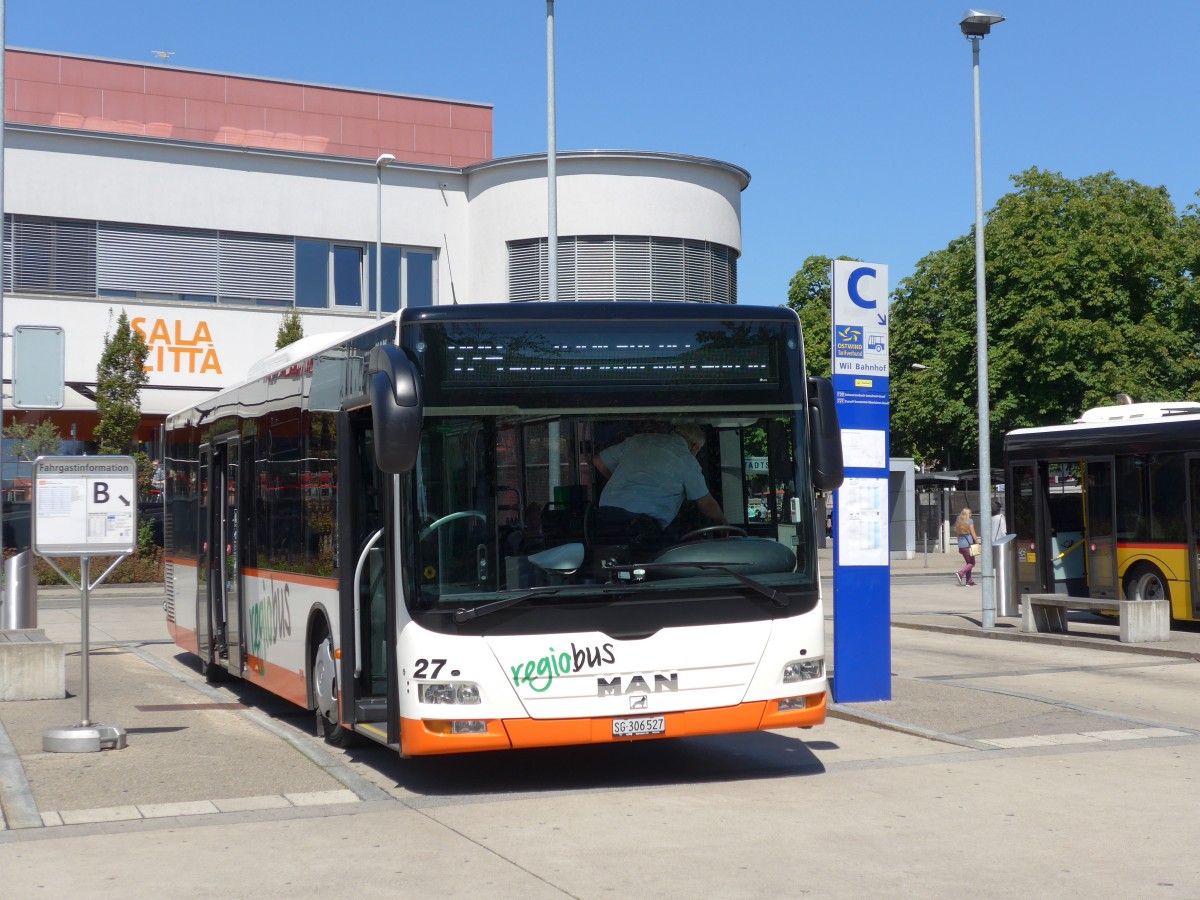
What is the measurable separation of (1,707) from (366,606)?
4746 mm

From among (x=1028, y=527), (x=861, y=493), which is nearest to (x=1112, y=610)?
(x=1028, y=527)

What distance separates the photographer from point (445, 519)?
846 cm

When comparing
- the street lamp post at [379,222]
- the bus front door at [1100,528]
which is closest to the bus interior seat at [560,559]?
the bus front door at [1100,528]

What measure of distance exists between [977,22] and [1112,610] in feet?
25.6

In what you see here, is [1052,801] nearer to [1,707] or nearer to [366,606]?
[366,606]

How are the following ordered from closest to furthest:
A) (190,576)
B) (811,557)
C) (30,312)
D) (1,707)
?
(811,557) → (1,707) → (190,576) → (30,312)

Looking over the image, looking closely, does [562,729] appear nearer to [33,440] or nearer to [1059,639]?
[1059,639]

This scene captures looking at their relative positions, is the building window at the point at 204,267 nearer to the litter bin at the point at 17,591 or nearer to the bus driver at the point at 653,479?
the litter bin at the point at 17,591

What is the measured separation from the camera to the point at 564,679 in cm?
849

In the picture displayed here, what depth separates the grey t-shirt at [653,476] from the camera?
28.5 ft

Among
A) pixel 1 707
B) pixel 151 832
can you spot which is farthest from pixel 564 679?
pixel 1 707

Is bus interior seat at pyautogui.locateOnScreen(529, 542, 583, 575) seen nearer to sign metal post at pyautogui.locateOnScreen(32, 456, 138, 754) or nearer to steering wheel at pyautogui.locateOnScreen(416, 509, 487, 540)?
steering wheel at pyautogui.locateOnScreen(416, 509, 487, 540)

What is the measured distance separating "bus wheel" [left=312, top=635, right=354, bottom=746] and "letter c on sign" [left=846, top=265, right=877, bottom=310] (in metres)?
5.06

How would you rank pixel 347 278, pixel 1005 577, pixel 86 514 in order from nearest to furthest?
pixel 86 514 → pixel 1005 577 → pixel 347 278
